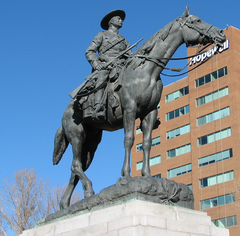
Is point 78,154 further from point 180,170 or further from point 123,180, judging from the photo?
point 180,170

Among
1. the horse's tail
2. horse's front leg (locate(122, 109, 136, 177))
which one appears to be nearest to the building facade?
the horse's tail

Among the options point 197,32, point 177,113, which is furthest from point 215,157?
point 197,32

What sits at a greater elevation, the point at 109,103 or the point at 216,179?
the point at 216,179

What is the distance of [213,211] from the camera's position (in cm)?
4831

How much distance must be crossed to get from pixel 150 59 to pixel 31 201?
28630 mm

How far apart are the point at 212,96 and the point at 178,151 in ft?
27.9

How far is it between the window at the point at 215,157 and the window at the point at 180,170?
1.94 meters

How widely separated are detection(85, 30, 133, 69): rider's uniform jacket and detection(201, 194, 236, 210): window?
126 feet

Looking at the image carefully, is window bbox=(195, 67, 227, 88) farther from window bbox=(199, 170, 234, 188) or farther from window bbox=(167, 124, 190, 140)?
window bbox=(199, 170, 234, 188)

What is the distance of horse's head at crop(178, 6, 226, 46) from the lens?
9719mm

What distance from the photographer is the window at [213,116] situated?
52.3m

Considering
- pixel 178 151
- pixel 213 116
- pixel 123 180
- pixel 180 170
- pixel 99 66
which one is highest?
pixel 213 116

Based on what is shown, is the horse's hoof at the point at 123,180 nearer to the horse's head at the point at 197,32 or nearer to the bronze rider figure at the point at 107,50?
the bronze rider figure at the point at 107,50

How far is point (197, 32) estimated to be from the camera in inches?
383
